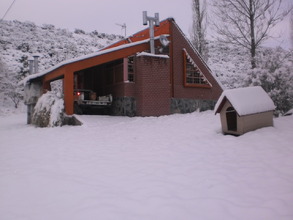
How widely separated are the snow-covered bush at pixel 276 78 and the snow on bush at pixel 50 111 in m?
8.42

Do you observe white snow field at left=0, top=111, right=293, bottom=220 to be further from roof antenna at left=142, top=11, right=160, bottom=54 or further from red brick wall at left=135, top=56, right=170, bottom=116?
roof antenna at left=142, top=11, right=160, bottom=54

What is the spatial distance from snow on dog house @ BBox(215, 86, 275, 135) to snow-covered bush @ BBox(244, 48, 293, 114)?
13.6 feet

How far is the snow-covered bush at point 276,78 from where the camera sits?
9.77 meters

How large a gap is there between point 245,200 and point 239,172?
969 mm

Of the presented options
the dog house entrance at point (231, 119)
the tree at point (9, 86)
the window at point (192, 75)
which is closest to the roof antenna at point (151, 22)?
the window at point (192, 75)

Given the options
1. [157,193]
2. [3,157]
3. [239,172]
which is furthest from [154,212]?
[3,157]

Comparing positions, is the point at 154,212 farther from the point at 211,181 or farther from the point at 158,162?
the point at 158,162

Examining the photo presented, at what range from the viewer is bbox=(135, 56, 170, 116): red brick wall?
1137 centimetres

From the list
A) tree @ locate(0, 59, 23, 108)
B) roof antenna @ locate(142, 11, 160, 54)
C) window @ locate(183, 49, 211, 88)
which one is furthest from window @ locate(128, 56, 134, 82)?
tree @ locate(0, 59, 23, 108)

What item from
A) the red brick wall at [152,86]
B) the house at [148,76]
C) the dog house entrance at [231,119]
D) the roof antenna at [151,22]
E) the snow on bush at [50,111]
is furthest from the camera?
the roof antenna at [151,22]

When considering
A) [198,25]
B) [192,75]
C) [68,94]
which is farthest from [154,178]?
[198,25]

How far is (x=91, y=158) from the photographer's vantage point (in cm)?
491

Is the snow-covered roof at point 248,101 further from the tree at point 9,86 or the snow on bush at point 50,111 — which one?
the tree at point 9,86

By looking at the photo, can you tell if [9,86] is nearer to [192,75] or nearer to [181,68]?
[181,68]
